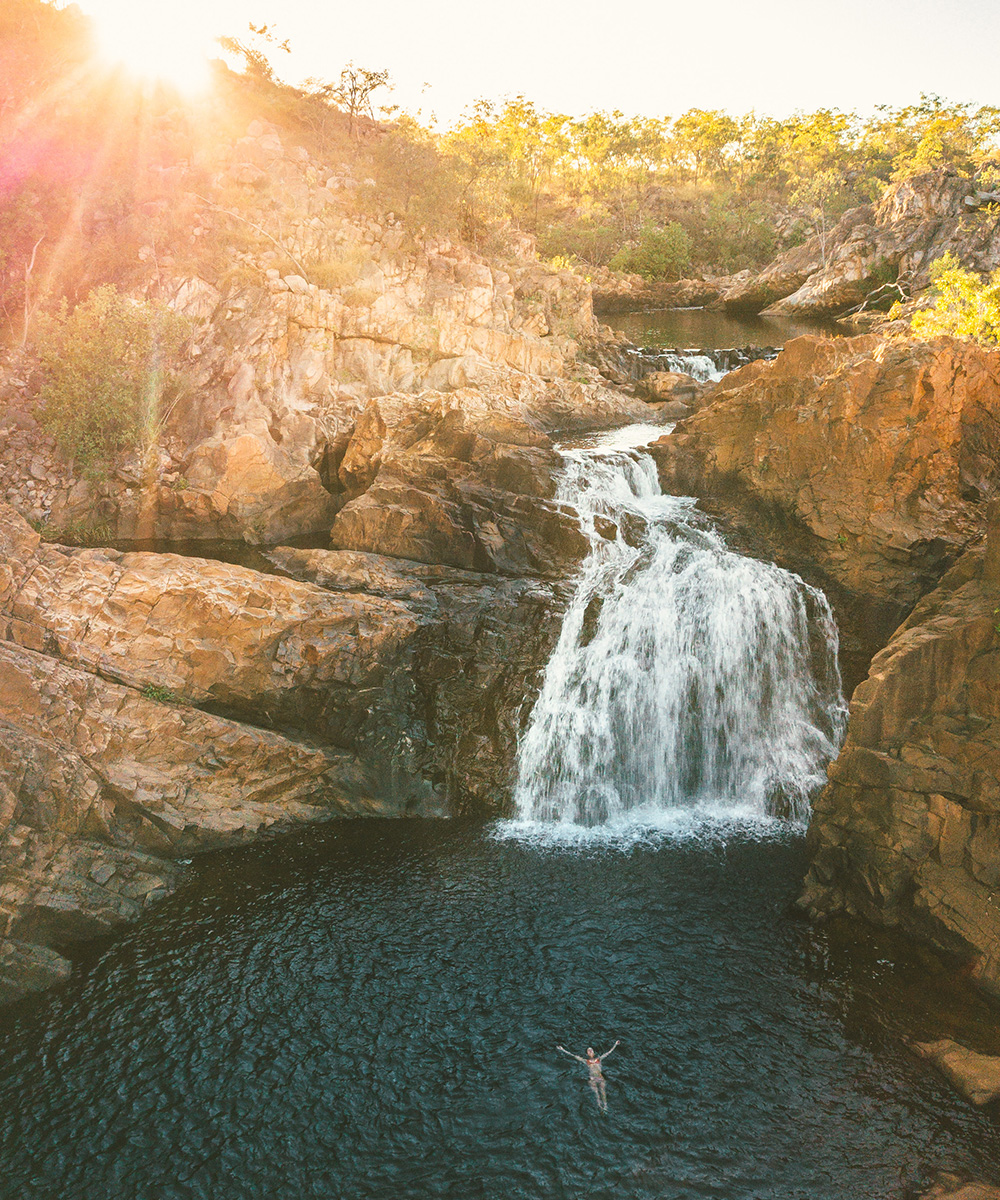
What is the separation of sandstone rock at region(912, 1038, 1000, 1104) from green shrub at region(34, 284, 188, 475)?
27777 millimetres

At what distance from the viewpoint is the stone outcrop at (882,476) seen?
765 inches

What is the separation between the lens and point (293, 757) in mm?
17125

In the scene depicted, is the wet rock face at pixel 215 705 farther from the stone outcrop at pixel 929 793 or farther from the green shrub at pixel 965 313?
the green shrub at pixel 965 313

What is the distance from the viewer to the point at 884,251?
5131 centimetres

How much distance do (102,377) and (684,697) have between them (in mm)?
22864

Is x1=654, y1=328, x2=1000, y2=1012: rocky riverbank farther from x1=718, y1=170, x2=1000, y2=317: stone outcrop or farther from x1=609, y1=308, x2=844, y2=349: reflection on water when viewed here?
x1=718, y1=170, x2=1000, y2=317: stone outcrop

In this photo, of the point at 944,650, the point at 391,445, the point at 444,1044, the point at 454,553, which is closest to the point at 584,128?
the point at 391,445

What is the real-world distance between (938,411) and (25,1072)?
956 inches

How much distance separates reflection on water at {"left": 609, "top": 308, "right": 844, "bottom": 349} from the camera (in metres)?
46.2

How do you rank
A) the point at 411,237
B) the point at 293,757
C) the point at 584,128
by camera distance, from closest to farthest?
1. the point at 293,757
2. the point at 411,237
3. the point at 584,128

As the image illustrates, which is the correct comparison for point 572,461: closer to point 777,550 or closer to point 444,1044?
point 777,550

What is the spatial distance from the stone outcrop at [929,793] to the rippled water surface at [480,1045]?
1.00m

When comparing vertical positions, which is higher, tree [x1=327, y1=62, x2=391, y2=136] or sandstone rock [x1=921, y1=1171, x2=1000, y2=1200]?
tree [x1=327, y1=62, x2=391, y2=136]

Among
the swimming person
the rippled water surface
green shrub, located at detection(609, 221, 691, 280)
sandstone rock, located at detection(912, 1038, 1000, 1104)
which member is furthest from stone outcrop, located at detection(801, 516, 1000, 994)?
green shrub, located at detection(609, 221, 691, 280)
